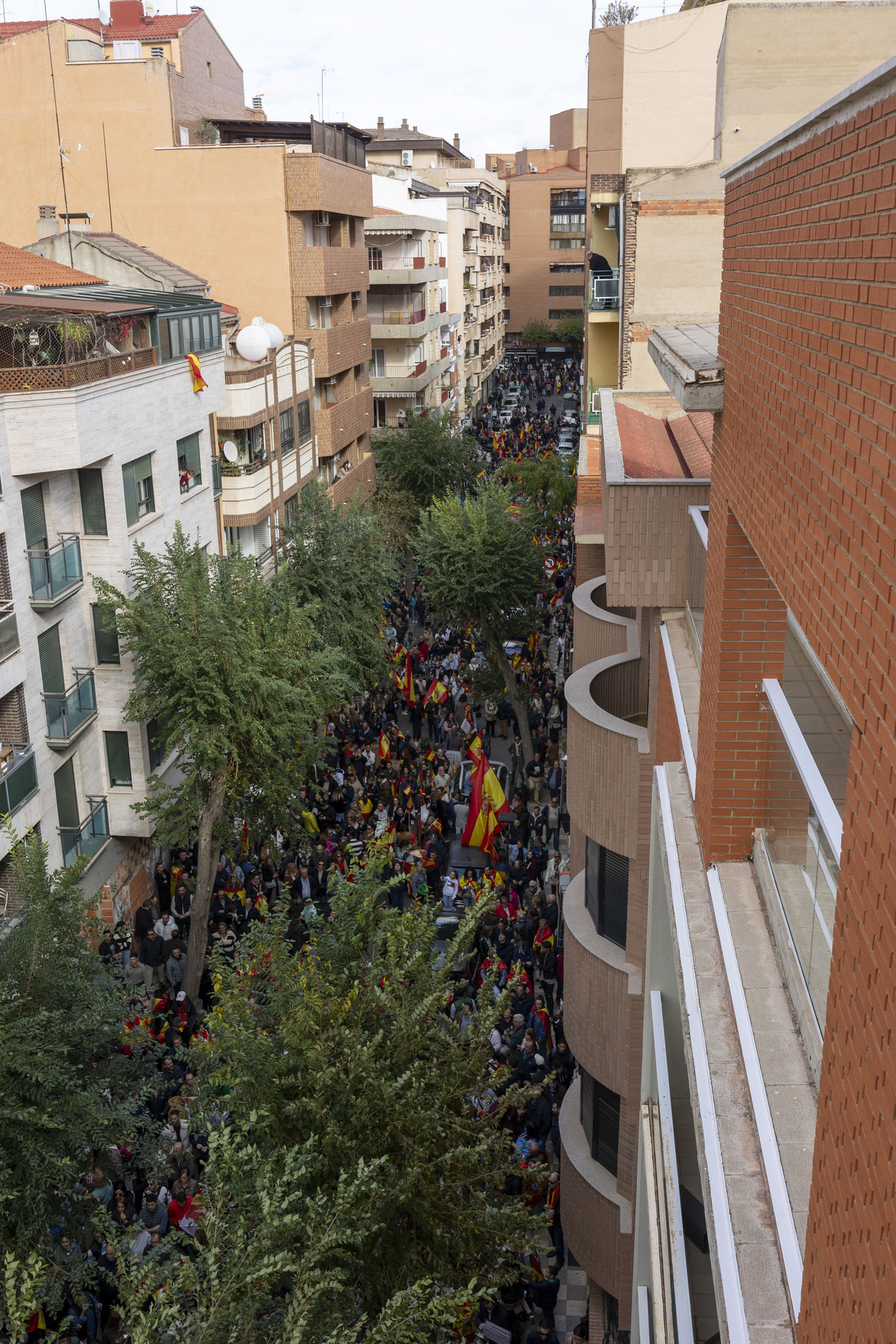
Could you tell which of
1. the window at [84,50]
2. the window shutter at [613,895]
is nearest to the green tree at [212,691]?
the window shutter at [613,895]

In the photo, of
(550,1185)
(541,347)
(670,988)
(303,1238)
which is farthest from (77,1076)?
→ (541,347)

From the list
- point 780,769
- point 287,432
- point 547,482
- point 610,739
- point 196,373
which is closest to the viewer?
point 780,769

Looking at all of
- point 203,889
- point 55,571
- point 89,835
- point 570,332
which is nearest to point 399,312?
point 55,571

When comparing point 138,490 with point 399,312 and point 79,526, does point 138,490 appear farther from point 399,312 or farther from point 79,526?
point 399,312

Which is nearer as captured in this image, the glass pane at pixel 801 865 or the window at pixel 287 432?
the glass pane at pixel 801 865

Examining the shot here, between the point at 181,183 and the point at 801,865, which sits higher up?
the point at 181,183

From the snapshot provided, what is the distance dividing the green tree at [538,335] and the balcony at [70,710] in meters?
88.1

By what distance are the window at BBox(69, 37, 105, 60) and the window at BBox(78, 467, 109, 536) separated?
2110 cm

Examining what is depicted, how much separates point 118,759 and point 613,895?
11.0 m

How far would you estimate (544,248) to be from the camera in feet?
343

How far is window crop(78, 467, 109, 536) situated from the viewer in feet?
62.8

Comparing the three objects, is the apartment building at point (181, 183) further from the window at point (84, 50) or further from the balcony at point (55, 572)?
the balcony at point (55, 572)

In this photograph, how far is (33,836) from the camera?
44.8ft

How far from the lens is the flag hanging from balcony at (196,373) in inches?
898
